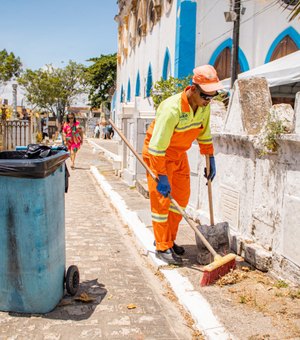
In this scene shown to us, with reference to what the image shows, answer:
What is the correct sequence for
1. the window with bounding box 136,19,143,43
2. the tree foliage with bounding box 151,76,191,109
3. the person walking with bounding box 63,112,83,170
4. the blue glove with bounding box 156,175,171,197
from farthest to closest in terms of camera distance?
the window with bounding box 136,19,143,43, the person walking with bounding box 63,112,83,170, the tree foliage with bounding box 151,76,191,109, the blue glove with bounding box 156,175,171,197

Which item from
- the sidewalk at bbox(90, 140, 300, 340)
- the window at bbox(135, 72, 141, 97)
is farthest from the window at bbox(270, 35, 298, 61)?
the window at bbox(135, 72, 141, 97)

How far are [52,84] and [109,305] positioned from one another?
5173 centimetres

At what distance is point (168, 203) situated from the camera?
14.5ft

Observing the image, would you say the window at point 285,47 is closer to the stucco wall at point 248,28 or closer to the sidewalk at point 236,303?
the stucco wall at point 248,28

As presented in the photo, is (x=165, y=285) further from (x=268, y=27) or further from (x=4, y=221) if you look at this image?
(x=268, y=27)

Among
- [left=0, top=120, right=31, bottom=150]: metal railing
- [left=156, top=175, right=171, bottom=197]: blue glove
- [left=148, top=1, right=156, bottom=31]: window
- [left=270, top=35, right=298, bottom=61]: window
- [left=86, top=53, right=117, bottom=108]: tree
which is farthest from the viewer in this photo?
[left=86, top=53, right=117, bottom=108]: tree

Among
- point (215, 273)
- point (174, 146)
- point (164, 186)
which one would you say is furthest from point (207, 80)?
point (215, 273)

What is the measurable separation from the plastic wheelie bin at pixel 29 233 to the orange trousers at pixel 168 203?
127 centimetres

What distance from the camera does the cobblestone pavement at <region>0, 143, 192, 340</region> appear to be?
3.19m

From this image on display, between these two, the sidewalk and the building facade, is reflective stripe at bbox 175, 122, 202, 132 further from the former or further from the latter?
the sidewalk

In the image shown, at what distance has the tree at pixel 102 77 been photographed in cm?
4641

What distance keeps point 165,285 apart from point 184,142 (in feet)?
4.71

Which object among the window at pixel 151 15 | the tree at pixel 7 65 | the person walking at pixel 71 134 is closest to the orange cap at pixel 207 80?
the person walking at pixel 71 134

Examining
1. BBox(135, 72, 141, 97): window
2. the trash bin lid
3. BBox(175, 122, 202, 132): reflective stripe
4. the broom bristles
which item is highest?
BBox(135, 72, 141, 97): window
